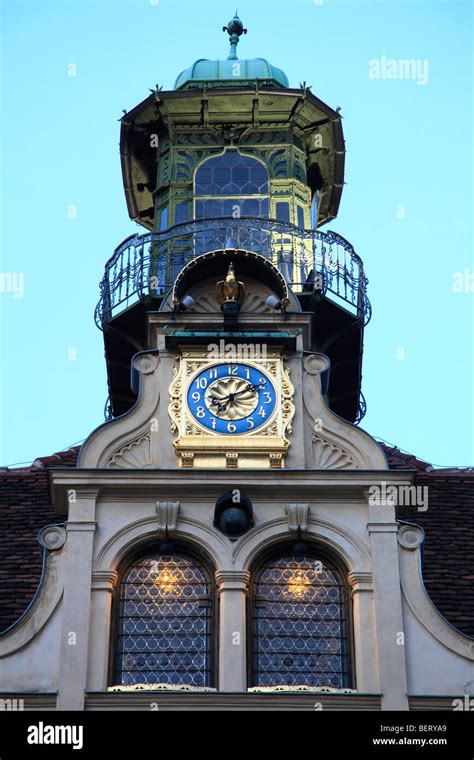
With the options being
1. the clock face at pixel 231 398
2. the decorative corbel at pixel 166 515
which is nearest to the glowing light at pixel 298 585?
the decorative corbel at pixel 166 515

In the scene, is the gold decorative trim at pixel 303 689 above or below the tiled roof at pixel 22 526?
below

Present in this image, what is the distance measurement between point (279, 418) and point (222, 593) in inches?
94.9

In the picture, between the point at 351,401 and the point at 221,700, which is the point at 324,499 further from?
the point at 351,401

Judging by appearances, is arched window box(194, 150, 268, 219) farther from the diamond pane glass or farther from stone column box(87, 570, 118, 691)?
stone column box(87, 570, 118, 691)

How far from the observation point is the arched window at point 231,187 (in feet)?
89.7

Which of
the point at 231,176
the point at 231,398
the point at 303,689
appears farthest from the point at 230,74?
the point at 303,689

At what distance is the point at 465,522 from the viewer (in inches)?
937

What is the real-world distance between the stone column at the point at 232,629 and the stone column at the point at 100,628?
1.19 meters

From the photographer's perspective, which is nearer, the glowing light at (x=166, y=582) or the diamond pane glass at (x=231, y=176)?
the glowing light at (x=166, y=582)

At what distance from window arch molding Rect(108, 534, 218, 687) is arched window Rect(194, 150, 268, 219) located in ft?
25.0

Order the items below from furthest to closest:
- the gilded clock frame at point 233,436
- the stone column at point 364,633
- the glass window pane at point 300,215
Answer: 1. the glass window pane at point 300,215
2. the gilded clock frame at point 233,436
3. the stone column at point 364,633

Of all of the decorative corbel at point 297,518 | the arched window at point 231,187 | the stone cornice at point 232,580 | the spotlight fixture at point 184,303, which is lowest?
the stone cornice at point 232,580

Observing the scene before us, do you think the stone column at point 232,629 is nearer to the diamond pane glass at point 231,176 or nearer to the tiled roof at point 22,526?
the tiled roof at point 22,526
